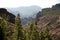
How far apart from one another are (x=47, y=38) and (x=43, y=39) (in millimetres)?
2098

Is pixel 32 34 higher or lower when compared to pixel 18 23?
lower

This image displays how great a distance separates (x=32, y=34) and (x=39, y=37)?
6.37 meters

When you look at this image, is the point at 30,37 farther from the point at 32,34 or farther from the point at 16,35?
the point at 16,35

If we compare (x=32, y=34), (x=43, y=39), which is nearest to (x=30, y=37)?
(x=32, y=34)

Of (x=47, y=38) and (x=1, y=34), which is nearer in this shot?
(x=1, y=34)

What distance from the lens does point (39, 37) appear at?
329ft

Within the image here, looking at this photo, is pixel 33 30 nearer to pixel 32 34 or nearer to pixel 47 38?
pixel 32 34

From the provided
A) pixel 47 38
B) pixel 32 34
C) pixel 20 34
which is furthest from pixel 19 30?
pixel 47 38

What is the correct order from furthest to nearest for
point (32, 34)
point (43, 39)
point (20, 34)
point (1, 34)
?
point (43, 39), point (32, 34), point (20, 34), point (1, 34)

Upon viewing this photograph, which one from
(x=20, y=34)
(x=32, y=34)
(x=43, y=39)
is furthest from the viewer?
(x=43, y=39)

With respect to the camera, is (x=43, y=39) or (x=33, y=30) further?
(x=43, y=39)

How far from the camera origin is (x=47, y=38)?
347 feet

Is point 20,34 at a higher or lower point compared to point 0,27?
lower

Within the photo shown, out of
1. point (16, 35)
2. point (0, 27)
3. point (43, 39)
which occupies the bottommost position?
point (43, 39)
